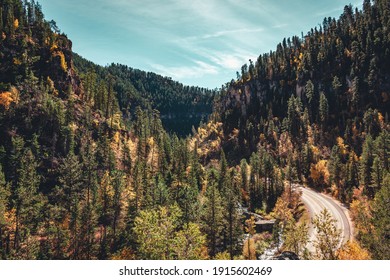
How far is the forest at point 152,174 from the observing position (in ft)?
190

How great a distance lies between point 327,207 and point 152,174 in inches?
2339

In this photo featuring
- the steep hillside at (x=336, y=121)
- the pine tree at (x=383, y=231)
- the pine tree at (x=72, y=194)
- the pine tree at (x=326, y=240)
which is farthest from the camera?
the steep hillside at (x=336, y=121)

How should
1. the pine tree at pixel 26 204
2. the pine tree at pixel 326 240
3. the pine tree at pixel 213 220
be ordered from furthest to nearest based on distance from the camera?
the pine tree at pixel 26 204
the pine tree at pixel 213 220
the pine tree at pixel 326 240

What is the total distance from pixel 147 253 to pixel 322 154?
123 meters

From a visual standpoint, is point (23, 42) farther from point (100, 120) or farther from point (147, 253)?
point (147, 253)

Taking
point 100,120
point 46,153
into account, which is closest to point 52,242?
point 46,153

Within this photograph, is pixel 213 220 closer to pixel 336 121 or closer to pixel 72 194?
pixel 72 194

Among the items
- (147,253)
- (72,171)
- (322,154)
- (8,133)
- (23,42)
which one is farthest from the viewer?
(322,154)

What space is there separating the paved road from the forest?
8.11 ft

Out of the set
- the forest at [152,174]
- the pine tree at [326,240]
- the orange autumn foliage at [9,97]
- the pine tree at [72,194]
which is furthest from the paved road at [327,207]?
the orange autumn foliage at [9,97]

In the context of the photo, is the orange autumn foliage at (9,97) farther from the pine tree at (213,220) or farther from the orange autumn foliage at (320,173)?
the orange autumn foliage at (320,173)

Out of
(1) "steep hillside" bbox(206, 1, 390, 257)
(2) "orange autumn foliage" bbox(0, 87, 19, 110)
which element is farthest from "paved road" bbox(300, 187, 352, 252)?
(2) "orange autumn foliage" bbox(0, 87, 19, 110)

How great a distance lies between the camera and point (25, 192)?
6394 cm

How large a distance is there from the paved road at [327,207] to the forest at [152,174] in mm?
2471
